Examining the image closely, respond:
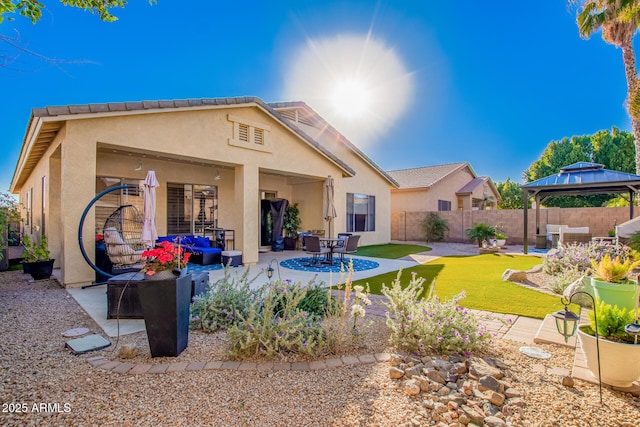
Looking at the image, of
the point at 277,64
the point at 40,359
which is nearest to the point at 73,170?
the point at 40,359

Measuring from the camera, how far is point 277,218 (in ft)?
43.8

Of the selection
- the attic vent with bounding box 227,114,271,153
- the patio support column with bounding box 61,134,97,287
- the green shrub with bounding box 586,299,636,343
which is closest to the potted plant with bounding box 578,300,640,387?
the green shrub with bounding box 586,299,636,343

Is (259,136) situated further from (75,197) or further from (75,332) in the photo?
(75,332)

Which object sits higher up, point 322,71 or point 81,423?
point 322,71

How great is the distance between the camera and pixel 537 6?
938 cm

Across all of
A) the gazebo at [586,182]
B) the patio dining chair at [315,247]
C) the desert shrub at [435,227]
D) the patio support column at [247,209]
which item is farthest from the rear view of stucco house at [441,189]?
the patio support column at [247,209]

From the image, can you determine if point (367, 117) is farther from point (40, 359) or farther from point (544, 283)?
point (40, 359)

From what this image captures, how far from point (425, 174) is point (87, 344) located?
73.5ft

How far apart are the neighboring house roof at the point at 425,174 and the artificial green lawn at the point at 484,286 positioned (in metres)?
10.8

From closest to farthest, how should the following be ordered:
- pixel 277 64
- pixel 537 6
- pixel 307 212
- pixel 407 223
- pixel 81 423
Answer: pixel 81 423
pixel 537 6
pixel 277 64
pixel 307 212
pixel 407 223

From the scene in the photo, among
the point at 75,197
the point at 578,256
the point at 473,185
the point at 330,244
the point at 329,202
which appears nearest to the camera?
the point at 75,197

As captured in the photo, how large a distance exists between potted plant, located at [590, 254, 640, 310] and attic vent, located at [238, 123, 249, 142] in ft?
27.9

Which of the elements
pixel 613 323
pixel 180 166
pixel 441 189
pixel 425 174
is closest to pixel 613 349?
Answer: pixel 613 323

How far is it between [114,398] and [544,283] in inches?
307
